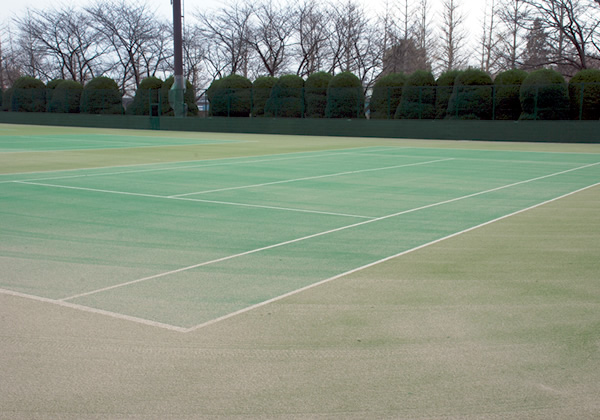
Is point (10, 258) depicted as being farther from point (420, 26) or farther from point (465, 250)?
point (420, 26)

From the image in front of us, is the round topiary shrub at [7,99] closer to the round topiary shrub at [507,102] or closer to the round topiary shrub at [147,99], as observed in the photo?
the round topiary shrub at [147,99]

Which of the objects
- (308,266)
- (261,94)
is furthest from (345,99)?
(308,266)

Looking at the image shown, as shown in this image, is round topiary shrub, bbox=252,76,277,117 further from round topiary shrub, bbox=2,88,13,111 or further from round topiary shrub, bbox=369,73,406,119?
round topiary shrub, bbox=2,88,13,111

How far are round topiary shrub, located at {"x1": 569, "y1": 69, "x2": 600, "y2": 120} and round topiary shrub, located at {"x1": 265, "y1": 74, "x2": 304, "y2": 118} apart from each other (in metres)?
13.7

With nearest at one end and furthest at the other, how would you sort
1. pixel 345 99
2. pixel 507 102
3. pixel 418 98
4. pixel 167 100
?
1. pixel 507 102
2. pixel 418 98
3. pixel 345 99
4. pixel 167 100

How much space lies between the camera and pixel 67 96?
148ft

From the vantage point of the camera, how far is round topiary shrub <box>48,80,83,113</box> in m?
45.0

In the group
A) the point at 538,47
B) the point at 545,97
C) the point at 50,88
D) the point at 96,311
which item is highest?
the point at 538,47

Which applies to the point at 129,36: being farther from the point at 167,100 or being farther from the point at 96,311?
the point at 96,311

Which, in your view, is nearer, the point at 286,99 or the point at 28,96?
the point at 286,99

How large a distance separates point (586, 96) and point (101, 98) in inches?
1127

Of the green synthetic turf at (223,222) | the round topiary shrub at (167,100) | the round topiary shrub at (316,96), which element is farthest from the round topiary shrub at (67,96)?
the green synthetic turf at (223,222)

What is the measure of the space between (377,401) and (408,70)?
58543mm

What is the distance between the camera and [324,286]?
5.98 metres
